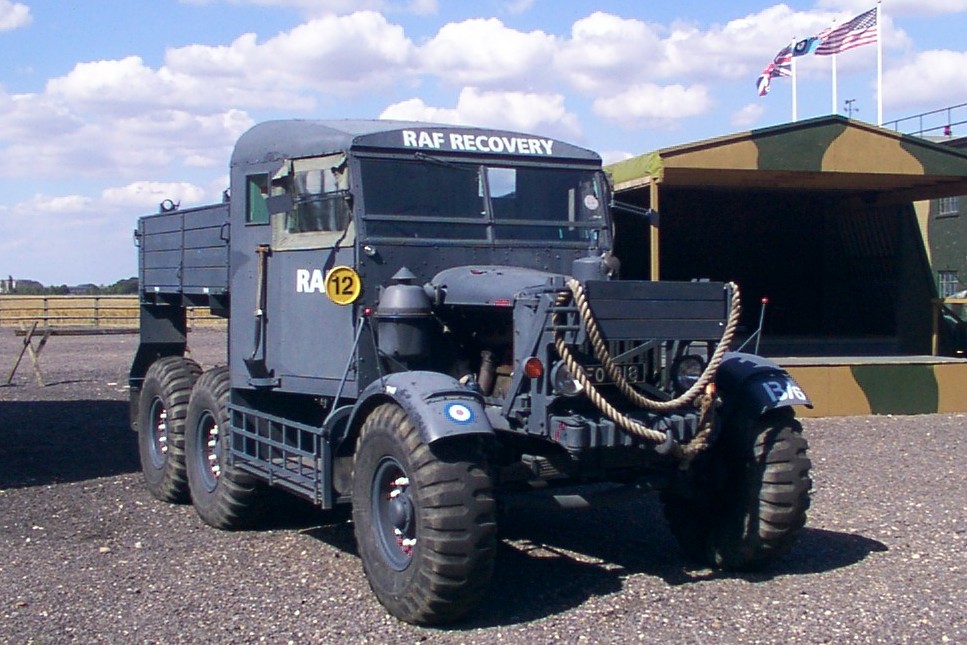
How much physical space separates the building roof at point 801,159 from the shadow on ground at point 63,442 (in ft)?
22.6

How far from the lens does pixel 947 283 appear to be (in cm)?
2280

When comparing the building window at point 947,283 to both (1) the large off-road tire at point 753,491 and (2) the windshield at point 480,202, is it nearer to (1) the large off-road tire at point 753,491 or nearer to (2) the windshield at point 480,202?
(2) the windshield at point 480,202

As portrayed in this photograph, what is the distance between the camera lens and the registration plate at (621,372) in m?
6.17

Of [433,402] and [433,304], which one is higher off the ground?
[433,304]

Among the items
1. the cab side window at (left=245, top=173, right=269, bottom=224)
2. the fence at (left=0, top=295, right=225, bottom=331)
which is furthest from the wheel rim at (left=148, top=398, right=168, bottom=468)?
the fence at (left=0, top=295, right=225, bottom=331)

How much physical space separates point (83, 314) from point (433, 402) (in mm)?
38775

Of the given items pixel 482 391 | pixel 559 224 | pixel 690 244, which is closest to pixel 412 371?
pixel 482 391

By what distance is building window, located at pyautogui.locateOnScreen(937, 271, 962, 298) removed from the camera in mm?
22469

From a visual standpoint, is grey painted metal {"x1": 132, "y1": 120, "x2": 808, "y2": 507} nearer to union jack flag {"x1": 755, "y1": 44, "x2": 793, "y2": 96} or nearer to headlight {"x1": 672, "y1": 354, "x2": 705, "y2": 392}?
headlight {"x1": 672, "y1": 354, "x2": 705, "y2": 392}

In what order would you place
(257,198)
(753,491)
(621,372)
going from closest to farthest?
(621,372) < (753,491) < (257,198)

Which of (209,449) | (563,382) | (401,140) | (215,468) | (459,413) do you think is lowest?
(215,468)

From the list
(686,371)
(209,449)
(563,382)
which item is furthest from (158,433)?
(686,371)

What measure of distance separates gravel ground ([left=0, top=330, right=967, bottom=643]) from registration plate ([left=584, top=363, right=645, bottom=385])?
3.86 ft

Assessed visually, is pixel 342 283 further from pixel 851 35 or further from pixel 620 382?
pixel 851 35
